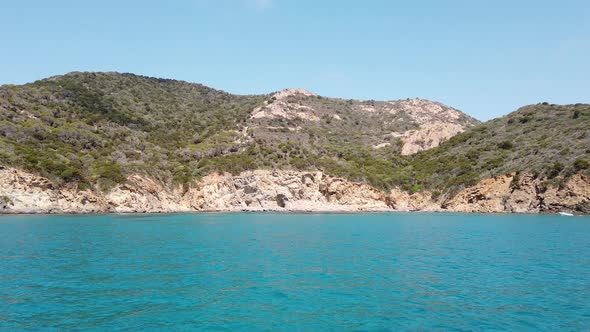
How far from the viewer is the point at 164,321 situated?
12055 mm

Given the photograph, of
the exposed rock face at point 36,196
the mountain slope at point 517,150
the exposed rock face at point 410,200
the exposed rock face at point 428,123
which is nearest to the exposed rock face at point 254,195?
the exposed rock face at point 410,200

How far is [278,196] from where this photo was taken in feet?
249

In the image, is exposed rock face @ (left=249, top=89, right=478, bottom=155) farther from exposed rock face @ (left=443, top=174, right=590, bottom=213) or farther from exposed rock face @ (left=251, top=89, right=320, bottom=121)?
exposed rock face @ (left=443, top=174, right=590, bottom=213)

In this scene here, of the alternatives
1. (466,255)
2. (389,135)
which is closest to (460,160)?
(389,135)

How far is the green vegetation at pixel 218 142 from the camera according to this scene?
64.8 metres

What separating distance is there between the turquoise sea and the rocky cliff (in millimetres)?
28311

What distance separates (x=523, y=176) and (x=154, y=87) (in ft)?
331

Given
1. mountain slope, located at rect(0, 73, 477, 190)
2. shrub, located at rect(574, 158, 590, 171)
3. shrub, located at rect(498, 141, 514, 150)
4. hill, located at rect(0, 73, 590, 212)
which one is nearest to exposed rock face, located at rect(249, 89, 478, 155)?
mountain slope, located at rect(0, 73, 477, 190)

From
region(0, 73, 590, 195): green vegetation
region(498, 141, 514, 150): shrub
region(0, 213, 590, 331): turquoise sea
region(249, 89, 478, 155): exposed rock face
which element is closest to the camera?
region(0, 213, 590, 331): turquoise sea

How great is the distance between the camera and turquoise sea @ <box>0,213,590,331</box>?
12.1m

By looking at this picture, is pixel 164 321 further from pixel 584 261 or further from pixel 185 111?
pixel 185 111

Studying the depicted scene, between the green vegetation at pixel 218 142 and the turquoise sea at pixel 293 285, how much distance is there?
127 feet

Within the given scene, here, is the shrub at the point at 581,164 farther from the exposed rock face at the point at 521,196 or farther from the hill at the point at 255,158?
the exposed rock face at the point at 521,196

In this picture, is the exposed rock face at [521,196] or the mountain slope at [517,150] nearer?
the exposed rock face at [521,196]
